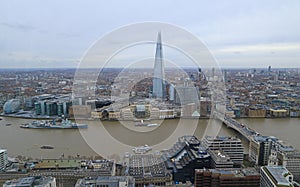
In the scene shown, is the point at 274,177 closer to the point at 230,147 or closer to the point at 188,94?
the point at 230,147

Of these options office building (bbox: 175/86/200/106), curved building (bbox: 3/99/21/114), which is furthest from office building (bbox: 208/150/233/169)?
curved building (bbox: 3/99/21/114)

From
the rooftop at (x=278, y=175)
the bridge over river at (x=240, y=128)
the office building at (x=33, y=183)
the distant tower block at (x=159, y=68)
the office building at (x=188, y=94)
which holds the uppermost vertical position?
the distant tower block at (x=159, y=68)

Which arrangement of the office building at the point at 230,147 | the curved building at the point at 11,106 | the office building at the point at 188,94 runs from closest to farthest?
1. the office building at the point at 230,147
2. the office building at the point at 188,94
3. the curved building at the point at 11,106

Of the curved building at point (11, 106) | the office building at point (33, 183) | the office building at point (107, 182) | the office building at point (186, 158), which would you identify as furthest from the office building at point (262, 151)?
the curved building at point (11, 106)

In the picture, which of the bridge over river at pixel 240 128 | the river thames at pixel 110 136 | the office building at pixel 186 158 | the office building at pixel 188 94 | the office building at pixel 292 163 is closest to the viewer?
the office building at pixel 186 158

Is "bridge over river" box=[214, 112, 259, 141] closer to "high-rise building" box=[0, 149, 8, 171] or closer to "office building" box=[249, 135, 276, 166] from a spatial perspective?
"office building" box=[249, 135, 276, 166]

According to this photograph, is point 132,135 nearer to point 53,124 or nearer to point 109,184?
point 109,184

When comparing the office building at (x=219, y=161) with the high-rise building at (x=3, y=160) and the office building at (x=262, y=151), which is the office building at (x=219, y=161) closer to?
the office building at (x=262, y=151)
